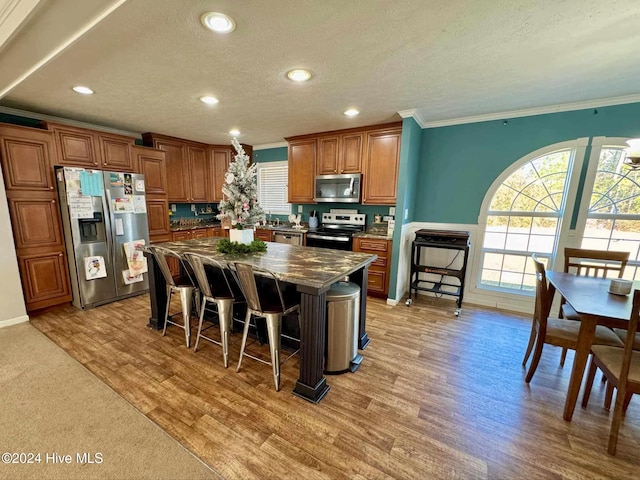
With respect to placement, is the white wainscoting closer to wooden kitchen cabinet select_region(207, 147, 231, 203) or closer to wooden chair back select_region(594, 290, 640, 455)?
wooden chair back select_region(594, 290, 640, 455)

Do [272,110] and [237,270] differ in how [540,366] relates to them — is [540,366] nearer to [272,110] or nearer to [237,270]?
[237,270]

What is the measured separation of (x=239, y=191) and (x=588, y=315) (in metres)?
2.87

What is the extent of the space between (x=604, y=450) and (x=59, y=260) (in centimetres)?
545

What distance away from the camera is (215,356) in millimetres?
2416

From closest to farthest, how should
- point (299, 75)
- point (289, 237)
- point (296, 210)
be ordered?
point (299, 75) → point (289, 237) → point (296, 210)

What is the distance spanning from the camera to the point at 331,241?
407 cm

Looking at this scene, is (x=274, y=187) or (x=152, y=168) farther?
(x=274, y=187)

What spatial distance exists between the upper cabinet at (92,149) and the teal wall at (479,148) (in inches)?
174

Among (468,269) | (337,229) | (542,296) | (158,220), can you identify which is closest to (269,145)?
(337,229)

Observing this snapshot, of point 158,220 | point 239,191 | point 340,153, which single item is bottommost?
point 158,220

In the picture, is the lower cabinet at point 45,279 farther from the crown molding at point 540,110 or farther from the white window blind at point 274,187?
the crown molding at point 540,110

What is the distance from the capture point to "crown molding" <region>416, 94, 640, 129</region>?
9.08 ft

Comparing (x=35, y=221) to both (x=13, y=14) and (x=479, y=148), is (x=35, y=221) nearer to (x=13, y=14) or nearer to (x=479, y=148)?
(x=13, y=14)

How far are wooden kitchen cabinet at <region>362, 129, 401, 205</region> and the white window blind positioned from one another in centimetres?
196
